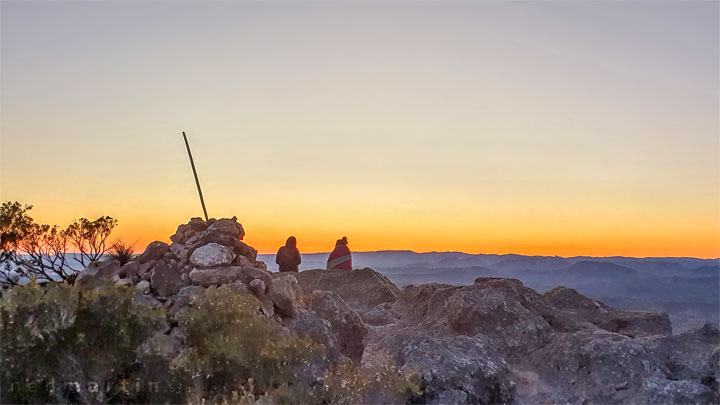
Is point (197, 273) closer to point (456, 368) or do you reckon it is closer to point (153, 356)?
point (153, 356)

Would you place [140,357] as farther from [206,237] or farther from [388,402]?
[206,237]

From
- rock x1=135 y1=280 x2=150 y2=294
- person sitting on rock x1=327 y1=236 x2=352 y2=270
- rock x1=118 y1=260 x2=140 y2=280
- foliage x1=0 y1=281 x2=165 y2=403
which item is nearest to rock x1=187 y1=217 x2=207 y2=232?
rock x1=118 y1=260 x2=140 y2=280

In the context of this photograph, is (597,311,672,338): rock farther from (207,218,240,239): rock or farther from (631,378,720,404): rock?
(207,218,240,239): rock

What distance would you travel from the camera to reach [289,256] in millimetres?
26875

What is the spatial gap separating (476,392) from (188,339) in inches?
280

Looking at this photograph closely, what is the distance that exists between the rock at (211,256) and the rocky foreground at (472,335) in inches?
1.3

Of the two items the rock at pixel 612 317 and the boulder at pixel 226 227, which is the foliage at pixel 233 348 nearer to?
the boulder at pixel 226 227

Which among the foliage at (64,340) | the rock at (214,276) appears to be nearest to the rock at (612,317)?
the rock at (214,276)

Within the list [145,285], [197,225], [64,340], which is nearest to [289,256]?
[197,225]

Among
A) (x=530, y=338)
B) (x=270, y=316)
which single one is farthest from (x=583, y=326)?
(x=270, y=316)

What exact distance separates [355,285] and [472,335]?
327 inches

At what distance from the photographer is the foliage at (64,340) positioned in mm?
11305

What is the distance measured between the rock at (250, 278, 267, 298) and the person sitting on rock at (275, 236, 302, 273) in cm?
910

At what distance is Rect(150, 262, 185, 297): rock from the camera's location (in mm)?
17531
